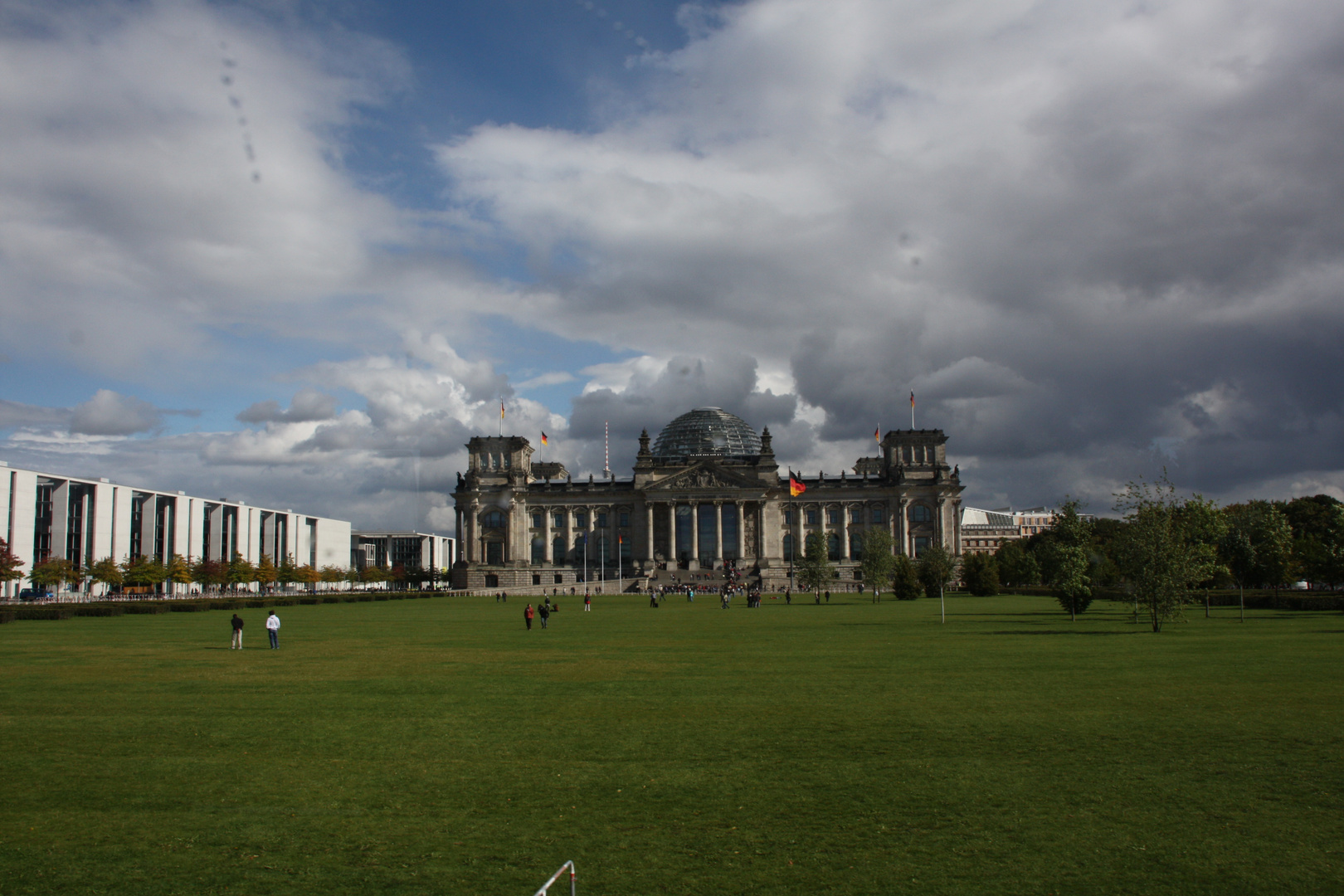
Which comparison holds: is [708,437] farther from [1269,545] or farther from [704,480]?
[1269,545]

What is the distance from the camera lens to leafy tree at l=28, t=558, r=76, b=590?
275 ft

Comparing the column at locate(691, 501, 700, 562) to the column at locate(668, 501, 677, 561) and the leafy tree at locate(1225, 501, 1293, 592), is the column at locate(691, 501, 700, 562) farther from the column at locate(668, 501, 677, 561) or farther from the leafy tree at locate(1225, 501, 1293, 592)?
the leafy tree at locate(1225, 501, 1293, 592)

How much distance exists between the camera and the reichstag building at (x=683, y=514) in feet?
446

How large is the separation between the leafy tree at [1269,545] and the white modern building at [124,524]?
102 meters

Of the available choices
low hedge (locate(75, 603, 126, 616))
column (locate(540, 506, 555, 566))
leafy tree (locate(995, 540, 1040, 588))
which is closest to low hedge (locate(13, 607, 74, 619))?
low hedge (locate(75, 603, 126, 616))

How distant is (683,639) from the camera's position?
3647 cm

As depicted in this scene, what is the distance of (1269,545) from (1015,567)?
27.9 meters

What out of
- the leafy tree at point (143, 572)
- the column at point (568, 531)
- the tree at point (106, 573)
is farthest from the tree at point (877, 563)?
the tree at point (106, 573)

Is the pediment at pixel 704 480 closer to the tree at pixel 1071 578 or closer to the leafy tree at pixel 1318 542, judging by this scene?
the leafy tree at pixel 1318 542

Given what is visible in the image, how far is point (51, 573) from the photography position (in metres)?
84.1

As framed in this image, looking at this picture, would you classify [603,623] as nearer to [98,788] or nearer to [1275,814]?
[98,788]

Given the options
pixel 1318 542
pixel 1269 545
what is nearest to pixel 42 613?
pixel 1269 545

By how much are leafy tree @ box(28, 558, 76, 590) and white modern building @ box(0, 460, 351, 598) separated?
5573mm

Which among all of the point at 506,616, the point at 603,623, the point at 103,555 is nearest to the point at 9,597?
the point at 103,555
